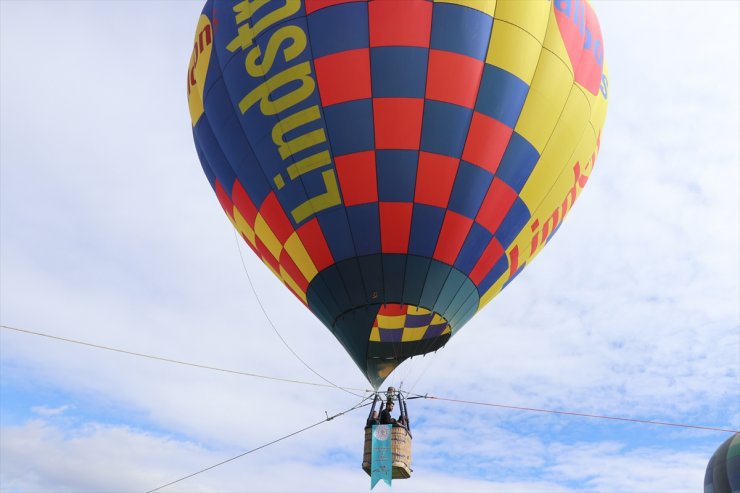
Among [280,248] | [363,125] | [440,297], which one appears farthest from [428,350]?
[363,125]

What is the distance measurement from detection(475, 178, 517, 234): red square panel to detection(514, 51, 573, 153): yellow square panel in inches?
24.2

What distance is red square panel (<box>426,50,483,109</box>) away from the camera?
22.7 feet

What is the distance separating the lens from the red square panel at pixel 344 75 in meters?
6.93

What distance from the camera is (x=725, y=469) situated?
55.8 ft

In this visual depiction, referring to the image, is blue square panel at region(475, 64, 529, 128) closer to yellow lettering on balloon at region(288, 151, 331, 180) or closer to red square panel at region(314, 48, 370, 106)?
red square panel at region(314, 48, 370, 106)

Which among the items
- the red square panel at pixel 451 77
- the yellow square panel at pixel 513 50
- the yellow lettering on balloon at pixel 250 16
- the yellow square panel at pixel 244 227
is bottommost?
the yellow square panel at pixel 244 227

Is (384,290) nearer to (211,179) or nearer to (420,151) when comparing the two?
(420,151)

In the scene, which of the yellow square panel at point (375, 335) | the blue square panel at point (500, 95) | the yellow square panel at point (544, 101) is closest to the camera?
the blue square panel at point (500, 95)

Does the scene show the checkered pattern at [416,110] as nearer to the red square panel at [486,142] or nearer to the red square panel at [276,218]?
the red square panel at [486,142]

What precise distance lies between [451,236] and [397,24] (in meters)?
2.37

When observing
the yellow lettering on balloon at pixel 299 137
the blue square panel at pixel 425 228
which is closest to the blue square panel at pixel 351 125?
the yellow lettering on balloon at pixel 299 137

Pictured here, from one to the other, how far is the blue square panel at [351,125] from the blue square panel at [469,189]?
1.04 meters

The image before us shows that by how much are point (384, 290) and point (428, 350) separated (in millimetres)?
1438

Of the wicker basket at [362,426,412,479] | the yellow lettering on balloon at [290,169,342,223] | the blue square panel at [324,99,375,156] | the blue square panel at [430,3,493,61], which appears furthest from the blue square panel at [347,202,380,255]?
the wicker basket at [362,426,412,479]
